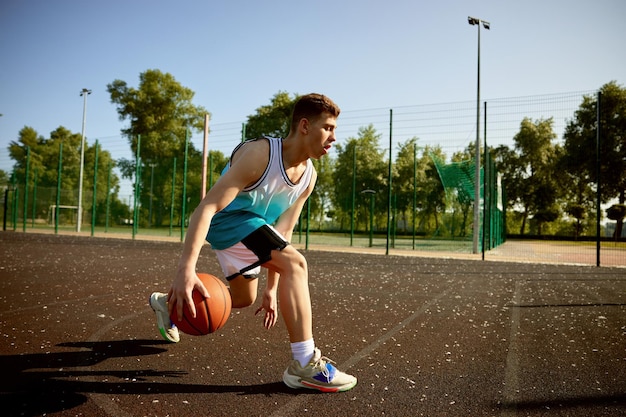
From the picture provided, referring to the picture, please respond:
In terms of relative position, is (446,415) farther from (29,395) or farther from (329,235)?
(329,235)

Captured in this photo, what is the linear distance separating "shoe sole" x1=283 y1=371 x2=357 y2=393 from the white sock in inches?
3.5

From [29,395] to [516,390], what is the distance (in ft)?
8.44

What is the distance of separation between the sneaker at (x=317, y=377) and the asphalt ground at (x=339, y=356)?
0.04m

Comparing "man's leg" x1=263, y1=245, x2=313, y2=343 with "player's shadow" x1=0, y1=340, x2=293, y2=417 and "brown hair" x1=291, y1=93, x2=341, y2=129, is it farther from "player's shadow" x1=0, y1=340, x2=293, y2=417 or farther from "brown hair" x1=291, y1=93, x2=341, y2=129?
"brown hair" x1=291, y1=93, x2=341, y2=129

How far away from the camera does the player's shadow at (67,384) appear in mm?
2184

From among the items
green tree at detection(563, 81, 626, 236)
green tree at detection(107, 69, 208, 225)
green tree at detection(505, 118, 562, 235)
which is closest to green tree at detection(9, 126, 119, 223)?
green tree at detection(107, 69, 208, 225)

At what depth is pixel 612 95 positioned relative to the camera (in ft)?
105

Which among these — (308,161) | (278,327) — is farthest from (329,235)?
(308,161)

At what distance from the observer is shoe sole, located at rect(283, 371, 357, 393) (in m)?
2.45

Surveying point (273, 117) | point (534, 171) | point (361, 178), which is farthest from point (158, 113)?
point (534, 171)

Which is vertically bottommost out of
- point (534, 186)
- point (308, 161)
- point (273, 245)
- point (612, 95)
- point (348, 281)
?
point (348, 281)

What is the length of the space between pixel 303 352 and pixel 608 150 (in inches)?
1362

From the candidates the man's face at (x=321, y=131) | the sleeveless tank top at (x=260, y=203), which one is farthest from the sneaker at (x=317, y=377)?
the man's face at (x=321, y=131)

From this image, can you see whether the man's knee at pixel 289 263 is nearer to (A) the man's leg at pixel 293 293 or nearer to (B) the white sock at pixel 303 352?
(A) the man's leg at pixel 293 293
